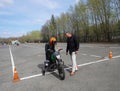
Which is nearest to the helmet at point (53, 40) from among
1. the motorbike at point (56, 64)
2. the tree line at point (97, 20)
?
the motorbike at point (56, 64)

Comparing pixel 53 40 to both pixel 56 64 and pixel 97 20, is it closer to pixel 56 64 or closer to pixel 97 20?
pixel 56 64

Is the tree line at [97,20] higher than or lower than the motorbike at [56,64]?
higher

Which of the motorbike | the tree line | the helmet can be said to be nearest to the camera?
the motorbike

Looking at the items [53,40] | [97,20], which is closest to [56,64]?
[53,40]

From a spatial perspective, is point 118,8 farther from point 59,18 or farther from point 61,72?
point 59,18

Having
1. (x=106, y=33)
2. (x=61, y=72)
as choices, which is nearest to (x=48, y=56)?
(x=61, y=72)

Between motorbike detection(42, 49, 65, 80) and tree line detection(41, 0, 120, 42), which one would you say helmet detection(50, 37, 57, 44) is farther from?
tree line detection(41, 0, 120, 42)

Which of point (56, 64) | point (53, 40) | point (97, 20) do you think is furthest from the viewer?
point (97, 20)

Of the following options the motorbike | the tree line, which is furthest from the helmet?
the tree line

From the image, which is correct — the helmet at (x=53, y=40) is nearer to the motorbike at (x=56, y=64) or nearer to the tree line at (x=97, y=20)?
the motorbike at (x=56, y=64)

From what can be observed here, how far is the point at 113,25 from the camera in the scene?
123 ft

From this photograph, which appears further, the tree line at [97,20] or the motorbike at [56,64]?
the tree line at [97,20]

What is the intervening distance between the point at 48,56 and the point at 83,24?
4364 cm

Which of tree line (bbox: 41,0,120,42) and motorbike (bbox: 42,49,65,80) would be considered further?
tree line (bbox: 41,0,120,42)
